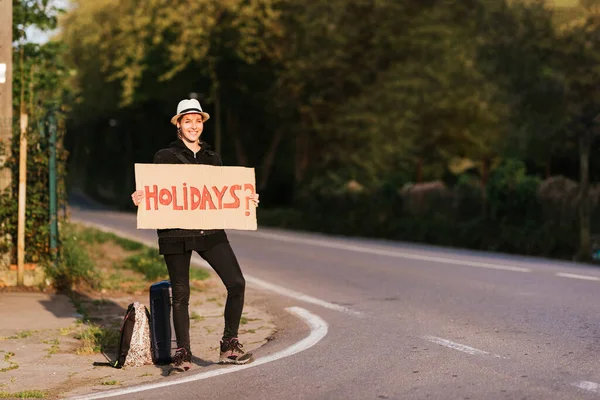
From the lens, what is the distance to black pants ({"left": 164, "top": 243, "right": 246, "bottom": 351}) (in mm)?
8445

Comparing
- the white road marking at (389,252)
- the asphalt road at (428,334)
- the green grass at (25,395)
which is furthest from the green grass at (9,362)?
the white road marking at (389,252)

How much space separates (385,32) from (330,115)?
680 cm

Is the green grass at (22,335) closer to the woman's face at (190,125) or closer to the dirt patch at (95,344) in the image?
the dirt patch at (95,344)

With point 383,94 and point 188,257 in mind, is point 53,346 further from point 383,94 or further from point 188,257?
point 383,94

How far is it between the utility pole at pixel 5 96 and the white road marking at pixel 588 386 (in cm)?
833

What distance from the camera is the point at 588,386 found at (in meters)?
7.27

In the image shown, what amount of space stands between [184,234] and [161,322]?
33.9 inches

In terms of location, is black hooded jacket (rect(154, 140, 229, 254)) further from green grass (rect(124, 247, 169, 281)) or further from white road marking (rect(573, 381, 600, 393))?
green grass (rect(124, 247, 169, 281))

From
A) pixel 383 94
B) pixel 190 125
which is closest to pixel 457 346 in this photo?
pixel 190 125

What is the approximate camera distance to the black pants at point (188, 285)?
332 inches

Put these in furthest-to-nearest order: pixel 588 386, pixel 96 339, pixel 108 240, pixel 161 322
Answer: pixel 108 240
pixel 96 339
pixel 161 322
pixel 588 386

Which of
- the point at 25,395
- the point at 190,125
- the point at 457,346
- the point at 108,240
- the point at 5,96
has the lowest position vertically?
the point at 108,240

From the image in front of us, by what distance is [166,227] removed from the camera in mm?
8438

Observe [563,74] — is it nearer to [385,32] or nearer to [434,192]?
[434,192]
